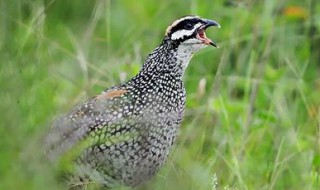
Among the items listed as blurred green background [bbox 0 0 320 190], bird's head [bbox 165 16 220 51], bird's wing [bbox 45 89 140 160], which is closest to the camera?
blurred green background [bbox 0 0 320 190]

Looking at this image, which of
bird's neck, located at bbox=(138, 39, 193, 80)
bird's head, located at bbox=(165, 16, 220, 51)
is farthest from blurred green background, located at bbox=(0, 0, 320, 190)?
bird's head, located at bbox=(165, 16, 220, 51)

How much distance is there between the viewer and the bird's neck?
236 inches

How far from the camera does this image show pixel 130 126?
222 inches

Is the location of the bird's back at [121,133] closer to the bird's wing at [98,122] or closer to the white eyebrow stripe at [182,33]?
the bird's wing at [98,122]

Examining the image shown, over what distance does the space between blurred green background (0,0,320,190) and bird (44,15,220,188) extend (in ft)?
0.34

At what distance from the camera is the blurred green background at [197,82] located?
4789 millimetres

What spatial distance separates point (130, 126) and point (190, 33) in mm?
553

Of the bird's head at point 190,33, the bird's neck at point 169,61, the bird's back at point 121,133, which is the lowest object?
the bird's back at point 121,133

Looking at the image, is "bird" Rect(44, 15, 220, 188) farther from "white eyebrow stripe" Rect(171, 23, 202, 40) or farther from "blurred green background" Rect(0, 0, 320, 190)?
"blurred green background" Rect(0, 0, 320, 190)

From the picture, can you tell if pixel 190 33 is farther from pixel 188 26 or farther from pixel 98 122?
pixel 98 122

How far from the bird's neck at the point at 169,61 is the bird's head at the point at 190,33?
41 millimetres

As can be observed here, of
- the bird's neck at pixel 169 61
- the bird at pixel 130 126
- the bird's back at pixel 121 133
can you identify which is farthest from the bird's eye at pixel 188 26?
the bird's back at pixel 121 133

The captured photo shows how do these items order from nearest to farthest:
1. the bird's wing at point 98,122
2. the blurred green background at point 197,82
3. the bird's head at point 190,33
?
the blurred green background at point 197,82 → the bird's wing at point 98,122 → the bird's head at point 190,33

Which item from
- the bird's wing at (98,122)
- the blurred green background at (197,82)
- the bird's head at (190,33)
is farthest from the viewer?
the bird's head at (190,33)
